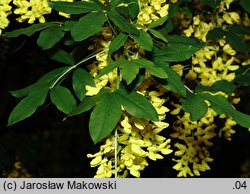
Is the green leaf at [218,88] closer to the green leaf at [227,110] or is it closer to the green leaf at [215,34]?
the green leaf at [227,110]

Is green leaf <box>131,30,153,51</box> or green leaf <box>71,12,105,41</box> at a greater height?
A: green leaf <box>71,12,105,41</box>

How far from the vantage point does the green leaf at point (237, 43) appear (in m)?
Result: 1.98

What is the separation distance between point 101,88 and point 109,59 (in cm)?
10

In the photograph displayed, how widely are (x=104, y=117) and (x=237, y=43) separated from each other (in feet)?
3.32

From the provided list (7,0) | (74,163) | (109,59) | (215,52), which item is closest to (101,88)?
(109,59)

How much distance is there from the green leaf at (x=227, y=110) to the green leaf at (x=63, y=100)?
42cm

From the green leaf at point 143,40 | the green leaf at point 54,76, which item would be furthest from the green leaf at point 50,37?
the green leaf at point 143,40

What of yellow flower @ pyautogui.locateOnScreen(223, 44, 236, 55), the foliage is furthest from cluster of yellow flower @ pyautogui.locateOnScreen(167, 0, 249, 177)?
the foliage

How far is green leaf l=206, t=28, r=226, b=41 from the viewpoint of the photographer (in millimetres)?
2007

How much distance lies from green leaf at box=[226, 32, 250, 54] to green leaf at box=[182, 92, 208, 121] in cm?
56

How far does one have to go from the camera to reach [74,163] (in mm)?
7430

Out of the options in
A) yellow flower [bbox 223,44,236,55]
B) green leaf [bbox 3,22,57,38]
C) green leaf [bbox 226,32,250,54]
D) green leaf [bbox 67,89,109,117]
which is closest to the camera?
green leaf [bbox 67,89,109,117]

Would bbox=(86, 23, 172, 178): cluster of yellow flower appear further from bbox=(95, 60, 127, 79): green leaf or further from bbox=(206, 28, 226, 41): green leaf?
bbox=(206, 28, 226, 41): green leaf

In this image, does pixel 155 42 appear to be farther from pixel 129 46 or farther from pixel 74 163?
pixel 74 163
